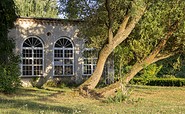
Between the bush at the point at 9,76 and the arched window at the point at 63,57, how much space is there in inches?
358

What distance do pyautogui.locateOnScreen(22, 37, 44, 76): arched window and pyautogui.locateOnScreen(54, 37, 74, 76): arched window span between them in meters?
1.27

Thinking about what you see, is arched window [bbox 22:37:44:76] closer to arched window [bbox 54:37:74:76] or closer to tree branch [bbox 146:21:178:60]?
arched window [bbox 54:37:74:76]

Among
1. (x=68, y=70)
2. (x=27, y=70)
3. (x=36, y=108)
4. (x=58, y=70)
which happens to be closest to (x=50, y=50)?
(x=58, y=70)

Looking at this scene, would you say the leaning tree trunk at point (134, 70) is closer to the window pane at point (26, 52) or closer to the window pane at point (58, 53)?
the window pane at point (26, 52)

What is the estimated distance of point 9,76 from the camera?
679 inches

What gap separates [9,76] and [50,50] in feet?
32.0

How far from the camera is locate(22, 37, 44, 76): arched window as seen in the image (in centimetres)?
2603

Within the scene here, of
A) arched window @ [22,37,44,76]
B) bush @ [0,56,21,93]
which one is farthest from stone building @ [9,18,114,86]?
bush @ [0,56,21,93]

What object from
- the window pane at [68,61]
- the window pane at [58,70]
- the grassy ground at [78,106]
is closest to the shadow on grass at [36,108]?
the grassy ground at [78,106]

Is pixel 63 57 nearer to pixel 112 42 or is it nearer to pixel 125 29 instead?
pixel 112 42

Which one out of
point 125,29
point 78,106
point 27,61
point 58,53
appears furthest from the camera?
point 58,53

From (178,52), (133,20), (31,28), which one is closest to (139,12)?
(133,20)

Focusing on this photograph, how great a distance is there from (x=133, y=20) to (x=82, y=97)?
4397 millimetres

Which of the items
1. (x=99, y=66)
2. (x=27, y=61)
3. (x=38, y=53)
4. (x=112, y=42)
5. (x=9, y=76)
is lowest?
(x=9, y=76)
